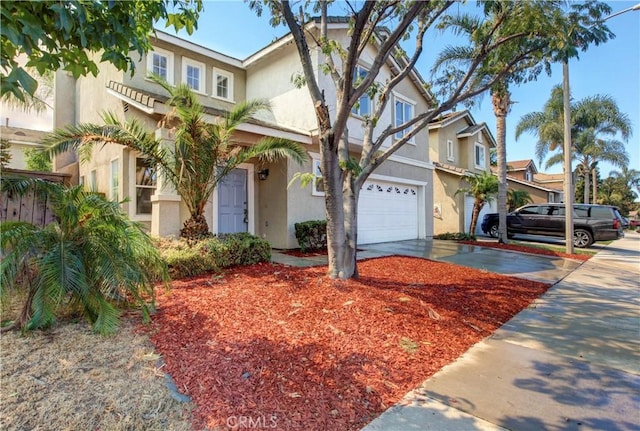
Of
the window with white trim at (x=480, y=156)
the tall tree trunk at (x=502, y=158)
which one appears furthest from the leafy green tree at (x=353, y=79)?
the window with white trim at (x=480, y=156)

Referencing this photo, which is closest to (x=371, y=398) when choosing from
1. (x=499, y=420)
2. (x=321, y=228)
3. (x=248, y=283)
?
(x=499, y=420)

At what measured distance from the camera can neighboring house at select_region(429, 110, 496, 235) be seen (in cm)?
1861

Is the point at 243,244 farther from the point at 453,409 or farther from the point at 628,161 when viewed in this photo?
the point at 628,161

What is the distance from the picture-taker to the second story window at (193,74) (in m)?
11.5

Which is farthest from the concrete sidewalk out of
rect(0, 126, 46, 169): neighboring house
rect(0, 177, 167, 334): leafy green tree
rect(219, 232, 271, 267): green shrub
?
rect(0, 126, 46, 169): neighboring house

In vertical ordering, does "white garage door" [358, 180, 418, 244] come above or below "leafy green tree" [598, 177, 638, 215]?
below

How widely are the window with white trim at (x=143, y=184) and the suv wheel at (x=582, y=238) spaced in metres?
17.4

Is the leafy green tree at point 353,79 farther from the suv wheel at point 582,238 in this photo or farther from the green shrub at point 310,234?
the suv wheel at point 582,238

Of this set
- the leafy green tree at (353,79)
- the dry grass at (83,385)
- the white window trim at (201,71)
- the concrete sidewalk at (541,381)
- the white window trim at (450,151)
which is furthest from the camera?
the white window trim at (450,151)

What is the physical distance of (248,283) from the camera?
5.87 metres

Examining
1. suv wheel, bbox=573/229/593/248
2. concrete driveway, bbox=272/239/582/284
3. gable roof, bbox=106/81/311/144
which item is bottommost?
concrete driveway, bbox=272/239/582/284

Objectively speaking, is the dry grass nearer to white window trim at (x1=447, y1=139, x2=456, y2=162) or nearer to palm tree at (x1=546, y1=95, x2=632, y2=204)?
white window trim at (x1=447, y1=139, x2=456, y2=162)

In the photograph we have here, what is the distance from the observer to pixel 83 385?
2775mm

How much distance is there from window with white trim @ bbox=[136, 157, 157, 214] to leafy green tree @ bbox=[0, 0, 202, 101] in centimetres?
660
